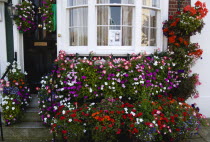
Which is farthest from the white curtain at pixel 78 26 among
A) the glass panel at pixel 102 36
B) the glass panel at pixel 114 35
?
the glass panel at pixel 114 35

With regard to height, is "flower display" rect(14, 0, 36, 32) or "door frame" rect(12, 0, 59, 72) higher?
"flower display" rect(14, 0, 36, 32)

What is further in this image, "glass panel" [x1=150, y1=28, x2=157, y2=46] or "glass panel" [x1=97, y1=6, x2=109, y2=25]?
"glass panel" [x1=150, y1=28, x2=157, y2=46]

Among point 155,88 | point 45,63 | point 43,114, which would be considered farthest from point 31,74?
point 155,88

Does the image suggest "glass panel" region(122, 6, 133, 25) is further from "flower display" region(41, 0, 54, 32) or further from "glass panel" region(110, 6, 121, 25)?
"flower display" region(41, 0, 54, 32)

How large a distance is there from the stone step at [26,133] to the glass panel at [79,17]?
2424 mm

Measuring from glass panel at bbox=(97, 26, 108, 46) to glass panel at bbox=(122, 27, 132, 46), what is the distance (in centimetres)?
39

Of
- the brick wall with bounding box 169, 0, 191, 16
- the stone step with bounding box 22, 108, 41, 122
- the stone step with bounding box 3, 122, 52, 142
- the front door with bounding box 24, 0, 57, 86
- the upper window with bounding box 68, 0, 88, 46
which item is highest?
the brick wall with bounding box 169, 0, 191, 16

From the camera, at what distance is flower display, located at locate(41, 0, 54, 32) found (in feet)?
15.9

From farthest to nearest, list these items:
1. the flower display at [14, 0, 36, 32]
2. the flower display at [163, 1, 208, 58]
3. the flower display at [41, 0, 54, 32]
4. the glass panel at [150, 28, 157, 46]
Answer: the glass panel at [150, 28, 157, 46] → the flower display at [41, 0, 54, 32] → the flower display at [14, 0, 36, 32] → the flower display at [163, 1, 208, 58]

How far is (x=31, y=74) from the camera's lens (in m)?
5.36

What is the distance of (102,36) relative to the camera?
193 inches

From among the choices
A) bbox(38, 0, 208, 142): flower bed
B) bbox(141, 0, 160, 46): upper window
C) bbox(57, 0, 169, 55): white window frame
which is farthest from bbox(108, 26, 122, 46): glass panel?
bbox(141, 0, 160, 46): upper window

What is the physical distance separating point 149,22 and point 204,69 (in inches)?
71.9

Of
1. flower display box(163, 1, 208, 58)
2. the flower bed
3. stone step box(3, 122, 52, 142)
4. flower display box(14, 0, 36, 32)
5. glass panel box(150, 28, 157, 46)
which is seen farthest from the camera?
glass panel box(150, 28, 157, 46)
